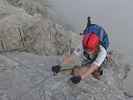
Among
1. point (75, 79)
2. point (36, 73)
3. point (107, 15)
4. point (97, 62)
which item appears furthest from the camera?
point (107, 15)

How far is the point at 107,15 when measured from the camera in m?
29.1

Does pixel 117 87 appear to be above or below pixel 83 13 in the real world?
above

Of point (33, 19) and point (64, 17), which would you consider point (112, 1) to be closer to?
point (64, 17)

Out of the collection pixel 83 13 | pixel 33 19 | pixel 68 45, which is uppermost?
pixel 33 19

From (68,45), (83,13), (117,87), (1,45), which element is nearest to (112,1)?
(83,13)

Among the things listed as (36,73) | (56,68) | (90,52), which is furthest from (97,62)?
(36,73)

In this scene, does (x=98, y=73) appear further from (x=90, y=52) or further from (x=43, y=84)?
(x=43, y=84)

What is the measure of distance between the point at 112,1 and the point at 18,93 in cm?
2414

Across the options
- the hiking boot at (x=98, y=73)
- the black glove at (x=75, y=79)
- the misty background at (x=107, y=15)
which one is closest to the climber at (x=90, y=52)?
the black glove at (x=75, y=79)

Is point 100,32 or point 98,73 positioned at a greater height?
point 100,32

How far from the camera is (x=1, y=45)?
1187 cm

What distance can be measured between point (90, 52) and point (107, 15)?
69.5 ft

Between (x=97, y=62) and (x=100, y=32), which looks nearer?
A: (x=100, y=32)

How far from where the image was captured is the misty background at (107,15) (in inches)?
1001
